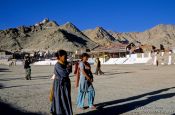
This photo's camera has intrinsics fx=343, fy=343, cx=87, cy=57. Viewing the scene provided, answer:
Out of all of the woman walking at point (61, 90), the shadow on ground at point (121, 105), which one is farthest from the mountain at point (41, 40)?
the woman walking at point (61, 90)

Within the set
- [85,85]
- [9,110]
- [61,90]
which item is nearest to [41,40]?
[9,110]

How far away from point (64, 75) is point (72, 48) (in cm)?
14593

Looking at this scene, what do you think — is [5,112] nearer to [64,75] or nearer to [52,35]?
[64,75]

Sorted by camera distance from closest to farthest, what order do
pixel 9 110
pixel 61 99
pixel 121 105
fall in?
pixel 61 99, pixel 9 110, pixel 121 105

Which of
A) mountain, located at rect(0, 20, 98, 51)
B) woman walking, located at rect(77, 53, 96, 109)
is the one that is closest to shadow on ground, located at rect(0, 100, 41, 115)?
woman walking, located at rect(77, 53, 96, 109)

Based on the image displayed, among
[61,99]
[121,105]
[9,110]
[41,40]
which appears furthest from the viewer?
[41,40]

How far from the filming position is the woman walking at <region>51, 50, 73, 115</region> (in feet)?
25.5

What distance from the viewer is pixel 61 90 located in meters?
7.85

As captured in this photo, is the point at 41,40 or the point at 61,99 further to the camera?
the point at 41,40

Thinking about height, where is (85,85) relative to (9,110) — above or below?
above

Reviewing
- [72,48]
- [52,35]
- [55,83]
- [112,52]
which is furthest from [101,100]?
[52,35]

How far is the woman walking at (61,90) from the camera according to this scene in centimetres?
777

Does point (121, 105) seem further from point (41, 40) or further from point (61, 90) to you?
point (41, 40)

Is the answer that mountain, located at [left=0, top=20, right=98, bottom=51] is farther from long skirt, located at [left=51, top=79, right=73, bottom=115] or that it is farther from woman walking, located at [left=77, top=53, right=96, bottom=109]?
long skirt, located at [left=51, top=79, right=73, bottom=115]
